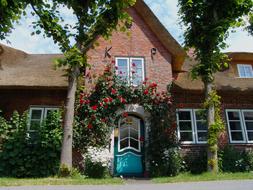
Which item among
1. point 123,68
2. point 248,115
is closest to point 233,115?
point 248,115

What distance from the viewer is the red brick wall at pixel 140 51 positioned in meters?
11.2

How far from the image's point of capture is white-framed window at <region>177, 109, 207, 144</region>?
11195 mm

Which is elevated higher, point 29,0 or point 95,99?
point 29,0

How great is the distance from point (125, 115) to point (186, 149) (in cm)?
314

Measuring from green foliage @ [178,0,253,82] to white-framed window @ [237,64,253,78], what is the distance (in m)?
3.90

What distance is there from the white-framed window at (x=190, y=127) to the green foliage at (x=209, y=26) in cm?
213

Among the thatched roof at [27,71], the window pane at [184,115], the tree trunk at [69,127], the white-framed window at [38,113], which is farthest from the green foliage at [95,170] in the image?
the window pane at [184,115]

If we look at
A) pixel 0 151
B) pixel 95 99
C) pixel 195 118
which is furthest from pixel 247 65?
pixel 0 151

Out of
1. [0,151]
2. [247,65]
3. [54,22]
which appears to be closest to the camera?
[54,22]

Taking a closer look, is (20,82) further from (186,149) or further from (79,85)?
(186,149)

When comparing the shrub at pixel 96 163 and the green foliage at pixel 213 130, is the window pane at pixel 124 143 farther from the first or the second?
the green foliage at pixel 213 130

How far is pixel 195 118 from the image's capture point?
38.0 feet

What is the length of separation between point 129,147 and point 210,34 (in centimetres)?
571

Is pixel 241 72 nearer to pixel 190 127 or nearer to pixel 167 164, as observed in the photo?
pixel 190 127
